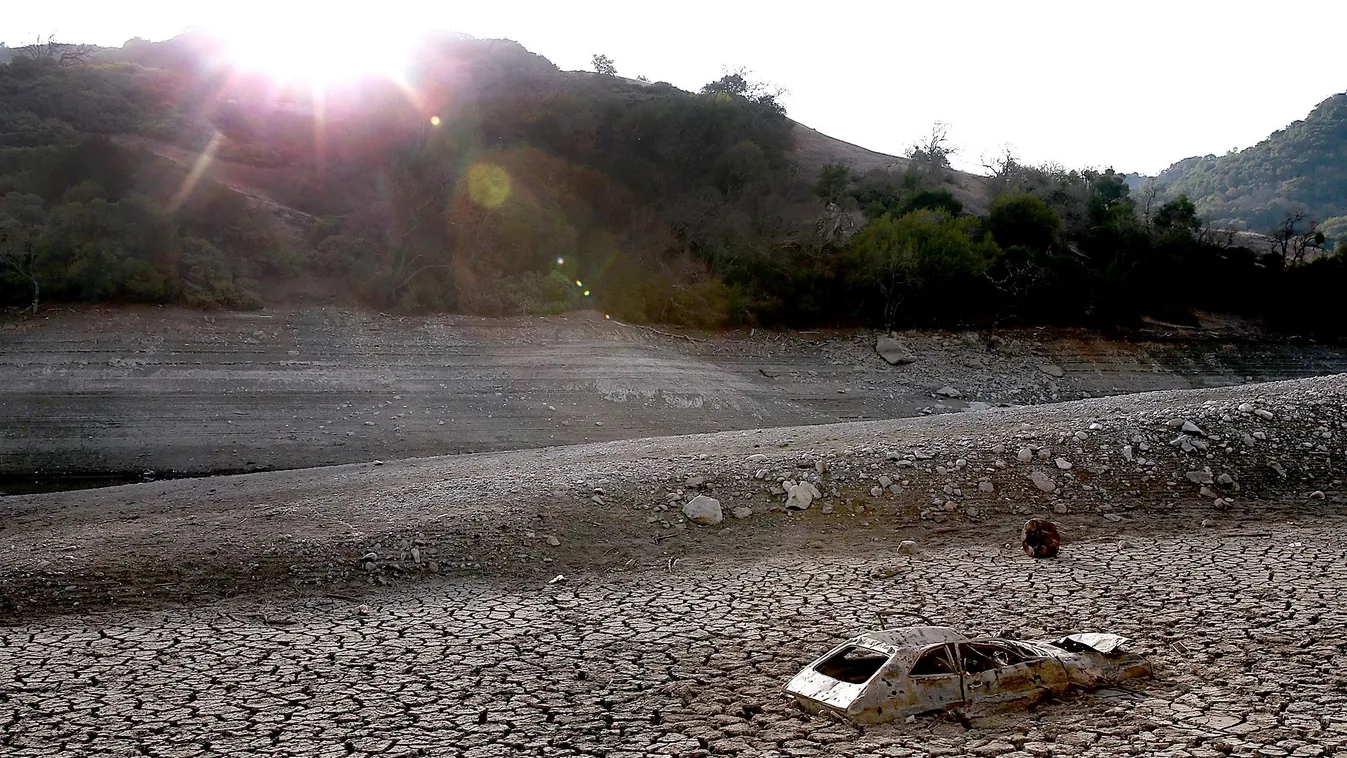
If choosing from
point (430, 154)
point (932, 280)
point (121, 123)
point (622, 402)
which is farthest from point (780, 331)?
point (121, 123)

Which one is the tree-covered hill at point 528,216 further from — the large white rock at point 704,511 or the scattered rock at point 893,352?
the large white rock at point 704,511

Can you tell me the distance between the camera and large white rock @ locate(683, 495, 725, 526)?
10.5 m

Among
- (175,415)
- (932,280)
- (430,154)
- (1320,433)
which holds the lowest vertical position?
(175,415)

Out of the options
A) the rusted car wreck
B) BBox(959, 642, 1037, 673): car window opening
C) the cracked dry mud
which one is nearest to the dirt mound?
→ the cracked dry mud

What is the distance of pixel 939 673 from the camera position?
5617 mm

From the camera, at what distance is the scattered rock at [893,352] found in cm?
2755

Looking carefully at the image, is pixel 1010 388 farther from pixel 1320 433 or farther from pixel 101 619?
pixel 101 619

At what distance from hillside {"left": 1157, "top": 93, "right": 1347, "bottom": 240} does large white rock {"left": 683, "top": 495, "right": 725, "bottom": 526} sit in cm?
7493

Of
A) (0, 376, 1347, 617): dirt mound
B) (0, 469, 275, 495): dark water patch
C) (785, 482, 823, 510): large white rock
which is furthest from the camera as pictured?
(0, 469, 275, 495): dark water patch

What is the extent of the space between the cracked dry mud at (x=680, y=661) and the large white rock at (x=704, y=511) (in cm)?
98

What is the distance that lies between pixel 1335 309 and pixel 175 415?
41.4 metres

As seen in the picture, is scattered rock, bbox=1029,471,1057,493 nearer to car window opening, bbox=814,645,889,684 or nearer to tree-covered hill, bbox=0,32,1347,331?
car window opening, bbox=814,645,889,684

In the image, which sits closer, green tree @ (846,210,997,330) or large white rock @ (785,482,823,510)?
large white rock @ (785,482,823,510)

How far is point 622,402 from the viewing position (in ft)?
69.8
